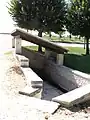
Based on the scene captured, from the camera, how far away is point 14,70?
12742 mm

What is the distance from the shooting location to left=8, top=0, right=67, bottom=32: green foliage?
25219 millimetres

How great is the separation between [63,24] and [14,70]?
13995mm

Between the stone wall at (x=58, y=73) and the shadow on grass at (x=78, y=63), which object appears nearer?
the stone wall at (x=58, y=73)

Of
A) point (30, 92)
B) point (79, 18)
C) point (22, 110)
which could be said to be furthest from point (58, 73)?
point (22, 110)

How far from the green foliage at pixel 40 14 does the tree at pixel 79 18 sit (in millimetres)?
1066

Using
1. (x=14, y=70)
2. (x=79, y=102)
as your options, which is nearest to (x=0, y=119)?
(x=79, y=102)

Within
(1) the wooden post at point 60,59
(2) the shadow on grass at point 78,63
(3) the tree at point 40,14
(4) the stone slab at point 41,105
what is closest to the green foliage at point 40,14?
(3) the tree at point 40,14

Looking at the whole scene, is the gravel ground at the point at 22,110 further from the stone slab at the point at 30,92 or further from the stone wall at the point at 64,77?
the stone wall at the point at 64,77

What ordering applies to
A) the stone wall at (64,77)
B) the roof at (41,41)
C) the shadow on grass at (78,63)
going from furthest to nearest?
the shadow on grass at (78,63) < the roof at (41,41) < the stone wall at (64,77)

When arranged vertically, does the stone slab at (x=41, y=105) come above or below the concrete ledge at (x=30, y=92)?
below

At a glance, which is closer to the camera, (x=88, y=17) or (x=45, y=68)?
(x=45, y=68)

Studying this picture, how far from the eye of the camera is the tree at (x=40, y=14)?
25219mm

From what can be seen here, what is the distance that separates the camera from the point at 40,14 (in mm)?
25297

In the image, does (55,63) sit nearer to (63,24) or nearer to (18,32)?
(18,32)
